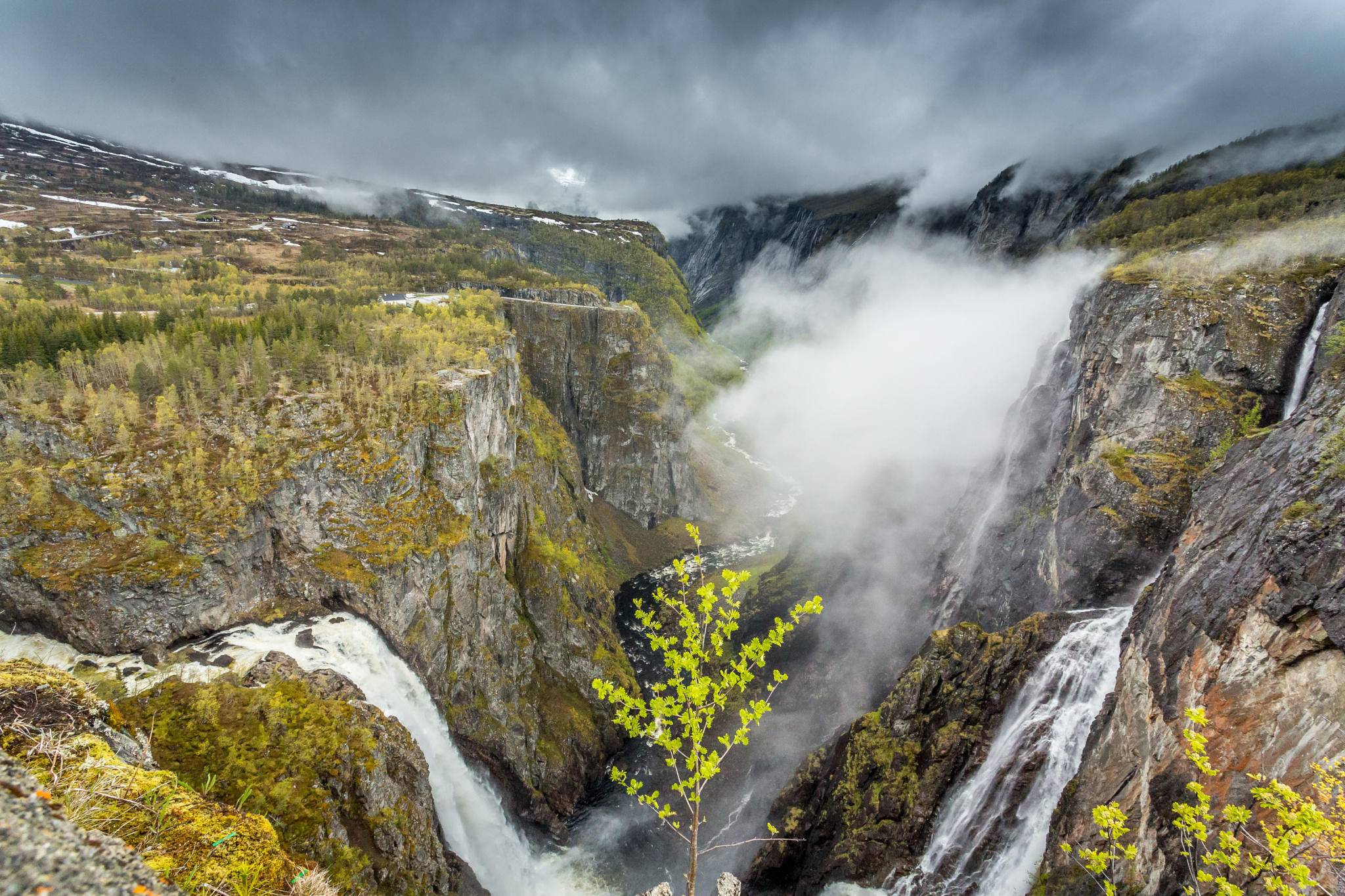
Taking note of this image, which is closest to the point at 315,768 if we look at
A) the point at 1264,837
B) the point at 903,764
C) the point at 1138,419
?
the point at 903,764

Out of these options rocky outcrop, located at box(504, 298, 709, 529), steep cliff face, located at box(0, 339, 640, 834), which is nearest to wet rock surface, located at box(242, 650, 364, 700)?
steep cliff face, located at box(0, 339, 640, 834)

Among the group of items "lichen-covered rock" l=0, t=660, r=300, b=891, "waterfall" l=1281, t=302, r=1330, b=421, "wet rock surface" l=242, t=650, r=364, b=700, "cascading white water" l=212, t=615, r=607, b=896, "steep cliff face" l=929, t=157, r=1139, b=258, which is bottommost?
"cascading white water" l=212, t=615, r=607, b=896

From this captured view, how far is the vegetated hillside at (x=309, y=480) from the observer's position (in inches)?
1049

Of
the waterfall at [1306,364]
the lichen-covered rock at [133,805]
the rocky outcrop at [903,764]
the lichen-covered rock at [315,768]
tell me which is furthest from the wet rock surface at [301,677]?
the waterfall at [1306,364]

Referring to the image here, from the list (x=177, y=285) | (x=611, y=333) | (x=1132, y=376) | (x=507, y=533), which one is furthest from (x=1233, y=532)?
(x=177, y=285)

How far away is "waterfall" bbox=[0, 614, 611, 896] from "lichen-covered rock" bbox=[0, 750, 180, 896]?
85.1 ft

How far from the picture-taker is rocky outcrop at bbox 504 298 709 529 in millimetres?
91500

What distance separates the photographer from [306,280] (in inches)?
3093

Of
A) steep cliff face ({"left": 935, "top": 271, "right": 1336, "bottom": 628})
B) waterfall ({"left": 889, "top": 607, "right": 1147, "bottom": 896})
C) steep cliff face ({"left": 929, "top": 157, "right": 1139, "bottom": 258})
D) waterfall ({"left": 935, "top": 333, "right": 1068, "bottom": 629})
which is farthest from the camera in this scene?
steep cliff face ({"left": 929, "top": 157, "right": 1139, "bottom": 258})

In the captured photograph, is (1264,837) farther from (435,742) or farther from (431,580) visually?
(431,580)

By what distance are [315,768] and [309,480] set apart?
17441 mm

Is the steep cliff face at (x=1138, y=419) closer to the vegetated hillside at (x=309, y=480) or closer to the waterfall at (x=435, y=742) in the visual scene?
the waterfall at (x=435, y=742)

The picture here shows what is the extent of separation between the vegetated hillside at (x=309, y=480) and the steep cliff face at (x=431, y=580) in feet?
0.46

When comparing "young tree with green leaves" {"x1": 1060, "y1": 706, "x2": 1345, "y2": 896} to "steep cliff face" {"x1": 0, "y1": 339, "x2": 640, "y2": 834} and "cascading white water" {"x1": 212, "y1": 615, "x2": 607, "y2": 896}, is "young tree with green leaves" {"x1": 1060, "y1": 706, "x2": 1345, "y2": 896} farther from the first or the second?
"steep cliff face" {"x1": 0, "y1": 339, "x2": 640, "y2": 834}
